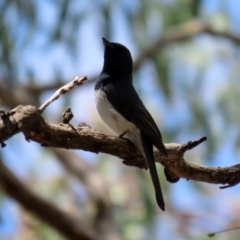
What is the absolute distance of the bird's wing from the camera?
2.72 metres

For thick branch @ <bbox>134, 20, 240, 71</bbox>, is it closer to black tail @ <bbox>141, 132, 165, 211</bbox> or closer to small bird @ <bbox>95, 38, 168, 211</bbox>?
small bird @ <bbox>95, 38, 168, 211</bbox>

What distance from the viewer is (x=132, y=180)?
7.23 meters

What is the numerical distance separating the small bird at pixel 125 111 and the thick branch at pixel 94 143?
0.28ft

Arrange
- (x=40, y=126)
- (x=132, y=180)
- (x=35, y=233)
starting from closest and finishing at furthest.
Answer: (x=40, y=126)
(x=35, y=233)
(x=132, y=180)

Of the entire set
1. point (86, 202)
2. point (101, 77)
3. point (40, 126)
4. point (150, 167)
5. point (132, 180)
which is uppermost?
point (132, 180)

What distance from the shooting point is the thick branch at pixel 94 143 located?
2.05 meters

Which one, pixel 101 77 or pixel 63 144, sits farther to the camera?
pixel 101 77

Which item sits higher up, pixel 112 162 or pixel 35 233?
pixel 112 162

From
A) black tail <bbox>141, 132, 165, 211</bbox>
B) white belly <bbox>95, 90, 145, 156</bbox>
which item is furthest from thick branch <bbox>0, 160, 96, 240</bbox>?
black tail <bbox>141, 132, 165, 211</bbox>

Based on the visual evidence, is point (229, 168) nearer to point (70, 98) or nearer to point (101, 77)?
point (101, 77)

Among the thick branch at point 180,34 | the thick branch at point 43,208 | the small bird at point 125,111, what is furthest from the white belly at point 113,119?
the thick branch at point 180,34

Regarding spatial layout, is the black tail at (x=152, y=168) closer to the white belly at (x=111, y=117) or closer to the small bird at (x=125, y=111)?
the small bird at (x=125, y=111)

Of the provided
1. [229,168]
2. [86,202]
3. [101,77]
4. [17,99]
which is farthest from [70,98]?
[229,168]

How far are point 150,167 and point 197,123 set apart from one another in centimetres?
432
